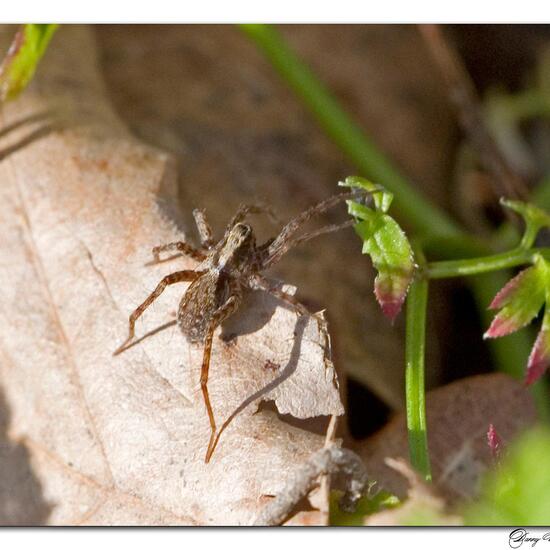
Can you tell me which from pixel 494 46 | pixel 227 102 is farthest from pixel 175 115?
pixel 494 46

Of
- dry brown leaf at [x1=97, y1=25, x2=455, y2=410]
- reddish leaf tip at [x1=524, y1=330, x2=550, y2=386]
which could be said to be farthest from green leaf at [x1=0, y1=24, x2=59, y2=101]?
reddish leaf tip at [x1=524, y1=330, x2=550, y2=386]

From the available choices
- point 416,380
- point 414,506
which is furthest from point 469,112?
point 414,506

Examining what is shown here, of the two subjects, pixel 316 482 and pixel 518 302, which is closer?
pixel 316 482

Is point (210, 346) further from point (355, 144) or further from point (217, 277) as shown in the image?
point (355, 144)

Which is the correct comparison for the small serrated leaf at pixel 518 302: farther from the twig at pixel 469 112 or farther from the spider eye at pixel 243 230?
the twig at pixel 469 112

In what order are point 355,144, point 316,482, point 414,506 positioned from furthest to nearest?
point 355,144
point 414,506
point 316,482
